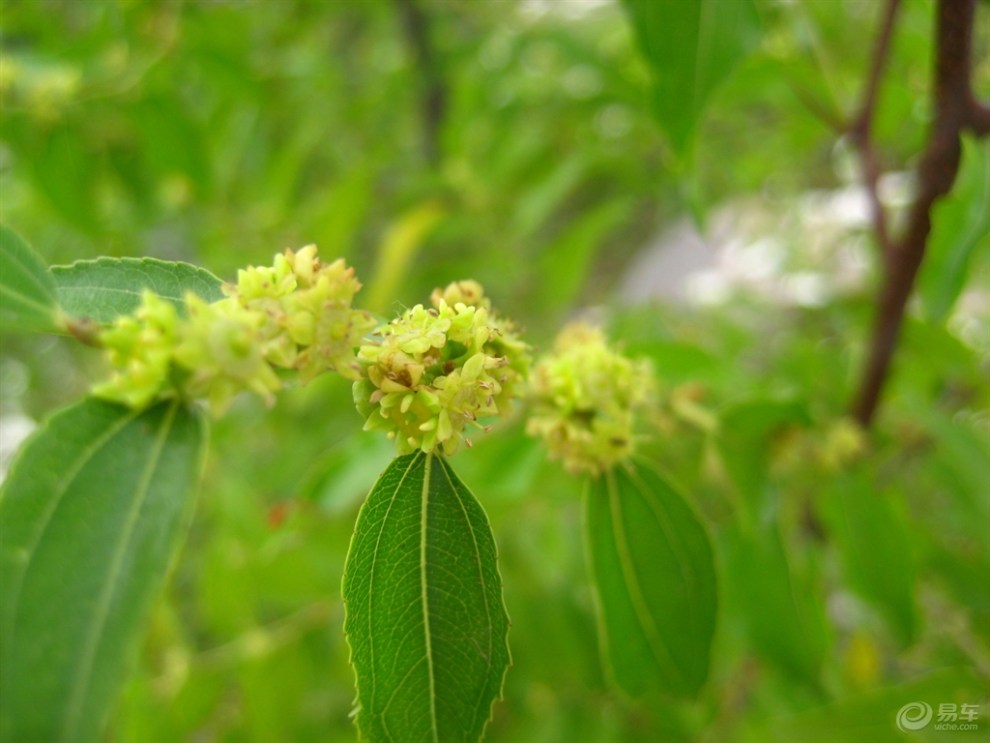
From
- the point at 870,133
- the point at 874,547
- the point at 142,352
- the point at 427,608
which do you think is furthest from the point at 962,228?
the point at 142,352

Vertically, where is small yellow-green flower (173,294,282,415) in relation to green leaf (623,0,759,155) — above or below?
below

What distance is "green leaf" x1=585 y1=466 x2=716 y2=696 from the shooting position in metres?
0.74

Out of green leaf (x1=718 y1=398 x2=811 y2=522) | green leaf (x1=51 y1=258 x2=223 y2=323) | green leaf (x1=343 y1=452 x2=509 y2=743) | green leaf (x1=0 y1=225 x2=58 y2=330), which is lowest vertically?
green leaf (x1=343 y1=452 x2=509 y2=743)

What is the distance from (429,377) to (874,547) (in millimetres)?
834

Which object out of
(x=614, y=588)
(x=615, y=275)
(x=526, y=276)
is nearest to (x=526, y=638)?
(x=614, y=588)

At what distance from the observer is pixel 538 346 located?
0.67 meters

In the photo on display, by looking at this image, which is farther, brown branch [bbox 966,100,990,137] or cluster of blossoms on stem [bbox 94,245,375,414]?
brown branch [bbox 966,100,990,137]

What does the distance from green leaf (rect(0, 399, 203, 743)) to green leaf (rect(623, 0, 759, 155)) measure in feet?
1.80

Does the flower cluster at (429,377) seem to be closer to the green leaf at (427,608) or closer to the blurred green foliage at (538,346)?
the green leaf at (427,608)

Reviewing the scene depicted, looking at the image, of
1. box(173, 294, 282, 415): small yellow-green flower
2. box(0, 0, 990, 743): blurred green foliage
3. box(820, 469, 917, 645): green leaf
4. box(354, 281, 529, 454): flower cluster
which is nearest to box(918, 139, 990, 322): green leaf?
box(0, 0, 990, 743): blurred green foliage

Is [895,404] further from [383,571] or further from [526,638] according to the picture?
[383,571]

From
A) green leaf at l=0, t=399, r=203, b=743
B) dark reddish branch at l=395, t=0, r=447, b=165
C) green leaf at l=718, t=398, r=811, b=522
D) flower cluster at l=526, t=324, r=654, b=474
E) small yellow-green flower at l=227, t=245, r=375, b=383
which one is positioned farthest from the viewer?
dark reddish branch at l=395, t=0, r=447, b=165

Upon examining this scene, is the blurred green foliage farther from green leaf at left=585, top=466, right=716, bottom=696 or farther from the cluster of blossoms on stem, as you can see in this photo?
the cluster of blossoms on stem

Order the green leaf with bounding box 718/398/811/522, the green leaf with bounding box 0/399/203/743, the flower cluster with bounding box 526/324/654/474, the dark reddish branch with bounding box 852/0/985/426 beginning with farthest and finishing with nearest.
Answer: the green leaf with bounding box 718/398/811/522
the dark reddish branch with bounding box 852/0/985/426
the flower cluster with bounding box 526/324/654/474
the green leaf with bounding box 0/399/203/743
